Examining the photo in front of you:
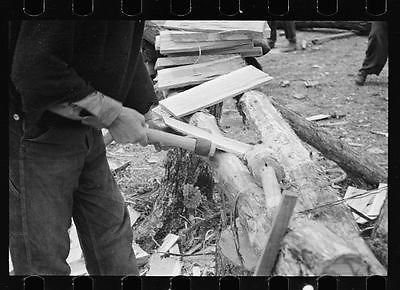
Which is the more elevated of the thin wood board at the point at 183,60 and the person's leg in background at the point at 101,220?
the thin wood board at the point at 183,60

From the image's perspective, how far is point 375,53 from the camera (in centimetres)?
575

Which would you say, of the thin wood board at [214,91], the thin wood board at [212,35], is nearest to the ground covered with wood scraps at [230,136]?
the thin wood board at [214,91]

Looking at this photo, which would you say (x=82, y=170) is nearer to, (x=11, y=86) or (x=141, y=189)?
(x=11, y=86)

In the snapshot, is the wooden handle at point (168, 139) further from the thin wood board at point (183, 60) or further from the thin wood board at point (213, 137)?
the thin wood board at point (183, 60)

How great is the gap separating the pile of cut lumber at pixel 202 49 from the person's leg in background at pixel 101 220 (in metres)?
1.19

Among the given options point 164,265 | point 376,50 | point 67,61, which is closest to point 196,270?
point 164,265

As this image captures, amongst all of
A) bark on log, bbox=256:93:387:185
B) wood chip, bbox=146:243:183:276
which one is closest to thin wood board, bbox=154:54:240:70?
bark on log, bbox=256:93:387:185

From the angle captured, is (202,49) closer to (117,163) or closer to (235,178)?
(117,163)

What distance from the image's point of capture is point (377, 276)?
1.99 m

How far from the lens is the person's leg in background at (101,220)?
8.37 ft

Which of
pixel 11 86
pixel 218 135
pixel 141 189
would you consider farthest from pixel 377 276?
pixel 141 189

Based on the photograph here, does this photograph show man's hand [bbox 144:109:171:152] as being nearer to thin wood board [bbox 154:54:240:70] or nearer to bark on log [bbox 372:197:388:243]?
thin wood board [bbox 154:54:240:70]

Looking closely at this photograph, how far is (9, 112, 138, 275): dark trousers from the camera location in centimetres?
229

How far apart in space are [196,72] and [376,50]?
2661 millimetres
